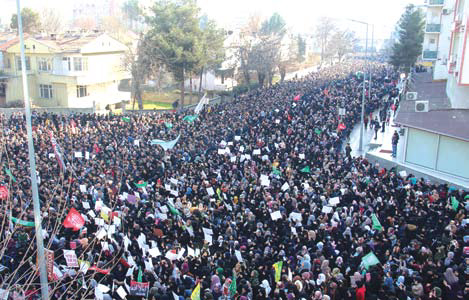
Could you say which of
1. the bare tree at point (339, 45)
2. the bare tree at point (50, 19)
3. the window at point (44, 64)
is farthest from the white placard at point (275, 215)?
the bare tree at point (50, 19)

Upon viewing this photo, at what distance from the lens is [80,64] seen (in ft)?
135

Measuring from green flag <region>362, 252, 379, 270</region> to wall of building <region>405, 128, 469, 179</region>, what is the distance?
442 inches

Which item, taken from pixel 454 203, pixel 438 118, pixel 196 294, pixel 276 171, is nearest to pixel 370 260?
pixel 196 294

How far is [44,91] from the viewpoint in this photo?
4219 centimetres

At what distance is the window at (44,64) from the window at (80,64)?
Result: 2311mm

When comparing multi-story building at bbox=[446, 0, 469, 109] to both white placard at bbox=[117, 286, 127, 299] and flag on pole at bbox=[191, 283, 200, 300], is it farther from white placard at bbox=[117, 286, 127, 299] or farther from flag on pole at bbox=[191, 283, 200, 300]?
white placard at bbox=[117, 286, 127, 299]

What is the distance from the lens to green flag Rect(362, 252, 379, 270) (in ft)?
35.2

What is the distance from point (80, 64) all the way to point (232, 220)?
31.3 metres

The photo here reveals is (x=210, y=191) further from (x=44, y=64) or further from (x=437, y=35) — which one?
(x=437, y=35)

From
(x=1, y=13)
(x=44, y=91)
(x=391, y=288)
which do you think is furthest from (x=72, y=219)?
(x=1, y=13)

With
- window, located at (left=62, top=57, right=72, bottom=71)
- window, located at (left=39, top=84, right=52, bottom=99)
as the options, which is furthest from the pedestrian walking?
window, located at (left=39, top=84, right=52, bottom=99)

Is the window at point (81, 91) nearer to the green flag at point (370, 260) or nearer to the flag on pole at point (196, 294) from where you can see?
the flag on pole at point (196, 294)

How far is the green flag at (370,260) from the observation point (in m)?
10.7

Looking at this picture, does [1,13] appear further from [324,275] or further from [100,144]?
[324,275]
